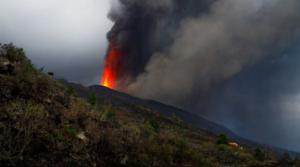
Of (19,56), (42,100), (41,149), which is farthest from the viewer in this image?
(19,56)

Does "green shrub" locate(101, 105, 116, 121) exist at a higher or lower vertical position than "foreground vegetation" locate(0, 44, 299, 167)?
higher

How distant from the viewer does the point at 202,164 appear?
1432cm

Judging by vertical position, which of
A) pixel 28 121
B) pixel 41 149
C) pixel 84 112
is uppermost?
pixel 84 112

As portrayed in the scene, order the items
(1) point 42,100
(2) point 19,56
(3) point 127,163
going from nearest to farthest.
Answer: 1. (3) point 127,163
2. (1) point 42,100
3. (2) point 19,56

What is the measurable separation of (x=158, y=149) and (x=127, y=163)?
2319 mm

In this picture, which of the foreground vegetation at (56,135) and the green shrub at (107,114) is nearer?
the foreground vegetation at (56,135)

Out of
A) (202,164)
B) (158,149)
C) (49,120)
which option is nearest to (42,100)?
(49,120)

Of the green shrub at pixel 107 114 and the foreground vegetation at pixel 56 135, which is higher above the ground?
the green shrub at pixel 107 114

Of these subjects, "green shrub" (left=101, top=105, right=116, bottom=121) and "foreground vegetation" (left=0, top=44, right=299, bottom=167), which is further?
"green shrub" (left=101, top=105, right=116, bottom=121)

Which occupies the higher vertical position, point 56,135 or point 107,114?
point 107,114

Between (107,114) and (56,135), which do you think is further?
(107,114)

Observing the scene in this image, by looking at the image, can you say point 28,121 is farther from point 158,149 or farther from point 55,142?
point 158,149

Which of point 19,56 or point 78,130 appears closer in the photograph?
point 78,130

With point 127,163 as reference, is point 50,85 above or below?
above
